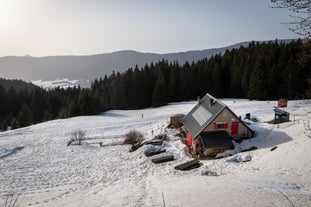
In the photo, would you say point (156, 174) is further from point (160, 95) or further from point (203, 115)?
point (160, 95)

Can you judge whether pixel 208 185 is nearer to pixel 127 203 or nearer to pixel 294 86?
pixel 127 203

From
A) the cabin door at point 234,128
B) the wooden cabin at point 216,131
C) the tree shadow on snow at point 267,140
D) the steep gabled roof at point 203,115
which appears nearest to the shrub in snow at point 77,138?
the steep gabled roof at point 203,115

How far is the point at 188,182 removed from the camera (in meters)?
20.5

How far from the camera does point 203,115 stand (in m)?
34.8

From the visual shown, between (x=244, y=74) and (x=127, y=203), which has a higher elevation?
(x=244, y=74)

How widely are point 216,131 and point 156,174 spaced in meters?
9.73

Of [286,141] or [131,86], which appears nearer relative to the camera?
[286,141]

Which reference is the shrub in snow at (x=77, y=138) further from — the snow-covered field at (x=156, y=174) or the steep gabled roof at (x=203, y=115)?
the steep gabled roof at (x=203, y=115)

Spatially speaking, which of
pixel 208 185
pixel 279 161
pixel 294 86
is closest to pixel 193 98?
pixel 294 86

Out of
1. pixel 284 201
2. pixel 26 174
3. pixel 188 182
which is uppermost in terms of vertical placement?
pixel 284 201

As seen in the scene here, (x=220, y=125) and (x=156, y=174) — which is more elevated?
(x=220, y=125)

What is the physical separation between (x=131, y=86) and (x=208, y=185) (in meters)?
62.1

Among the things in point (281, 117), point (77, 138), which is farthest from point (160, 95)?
point (281, 117)

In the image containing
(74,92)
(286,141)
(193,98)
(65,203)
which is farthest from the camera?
(74,92)
